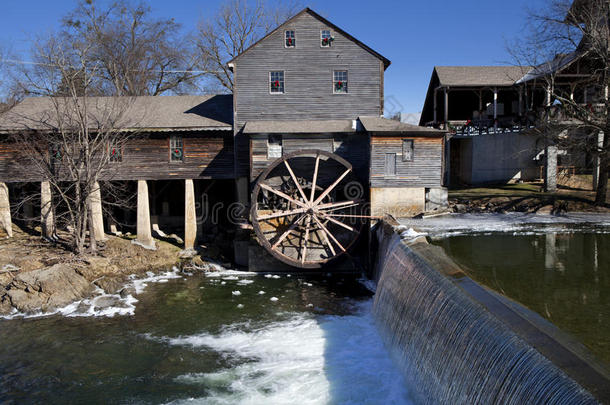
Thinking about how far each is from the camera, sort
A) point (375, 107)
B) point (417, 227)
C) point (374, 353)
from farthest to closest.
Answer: point (375, 107)
point (417, 227)
point (374, 353)

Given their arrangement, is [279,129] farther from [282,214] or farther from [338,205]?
[338,205]

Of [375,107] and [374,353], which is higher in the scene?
[375,107]

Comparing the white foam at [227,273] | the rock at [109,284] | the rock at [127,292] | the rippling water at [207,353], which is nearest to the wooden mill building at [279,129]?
the white foam at [227,273]

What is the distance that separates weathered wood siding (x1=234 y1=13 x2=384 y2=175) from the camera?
1969 cm

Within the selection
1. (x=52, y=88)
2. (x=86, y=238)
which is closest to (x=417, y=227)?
(x=86, y=238)

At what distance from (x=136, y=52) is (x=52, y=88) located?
17.3 m

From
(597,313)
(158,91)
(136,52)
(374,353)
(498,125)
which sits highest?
(136,52)

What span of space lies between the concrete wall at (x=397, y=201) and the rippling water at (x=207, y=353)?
4.16 m

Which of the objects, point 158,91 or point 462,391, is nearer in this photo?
point 462,391

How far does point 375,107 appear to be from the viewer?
19.9 meters

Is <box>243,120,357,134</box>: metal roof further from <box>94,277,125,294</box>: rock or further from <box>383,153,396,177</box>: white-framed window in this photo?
<box>94,277,125,294</box>: rock

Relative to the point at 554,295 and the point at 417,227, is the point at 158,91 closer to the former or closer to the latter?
the point at 417,227

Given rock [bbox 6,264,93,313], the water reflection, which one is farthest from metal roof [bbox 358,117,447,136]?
rock [bbox 6,264,93,313]

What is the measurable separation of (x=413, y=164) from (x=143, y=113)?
11.6m
